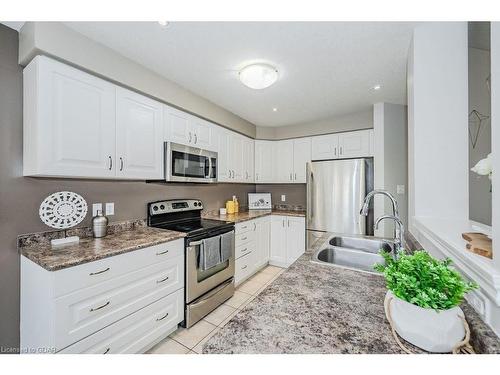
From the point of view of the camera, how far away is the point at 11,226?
1442 mm

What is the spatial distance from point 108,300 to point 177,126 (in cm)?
169

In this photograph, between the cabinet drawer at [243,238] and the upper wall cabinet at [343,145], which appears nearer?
the cabinet drawer at [243,238]

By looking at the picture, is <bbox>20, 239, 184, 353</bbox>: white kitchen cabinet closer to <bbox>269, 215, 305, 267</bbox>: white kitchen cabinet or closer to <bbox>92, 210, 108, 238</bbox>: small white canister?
<bbox>92, 210, 108, 238</bbox>: small white canister

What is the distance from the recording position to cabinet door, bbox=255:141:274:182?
148 inches

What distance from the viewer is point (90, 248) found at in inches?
56.9

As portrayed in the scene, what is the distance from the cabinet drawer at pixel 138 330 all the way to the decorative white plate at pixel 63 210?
0.87 meters

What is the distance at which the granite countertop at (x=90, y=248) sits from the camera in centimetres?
122

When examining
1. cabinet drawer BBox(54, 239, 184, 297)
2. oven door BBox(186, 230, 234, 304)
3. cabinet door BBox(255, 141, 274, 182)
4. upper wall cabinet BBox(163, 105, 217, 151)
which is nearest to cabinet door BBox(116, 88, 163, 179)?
upper wall cabinet BBox(163, 105, 217, 151)

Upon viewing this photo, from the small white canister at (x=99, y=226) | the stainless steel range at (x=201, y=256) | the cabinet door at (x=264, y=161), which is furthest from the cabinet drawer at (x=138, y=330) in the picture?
the cabinet door at (x=264, y=161)

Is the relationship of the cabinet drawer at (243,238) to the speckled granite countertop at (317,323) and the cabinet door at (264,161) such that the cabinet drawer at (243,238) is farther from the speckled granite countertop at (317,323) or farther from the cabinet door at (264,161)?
the speckled granite countertop at (317,323)

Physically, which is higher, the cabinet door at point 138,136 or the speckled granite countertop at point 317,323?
the cabinet door at point 138,136

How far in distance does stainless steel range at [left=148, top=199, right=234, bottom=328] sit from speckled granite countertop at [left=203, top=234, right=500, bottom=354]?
46.8 inches

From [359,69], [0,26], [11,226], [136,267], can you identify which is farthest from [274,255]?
[0,26]

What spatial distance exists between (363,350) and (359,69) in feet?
7.24
